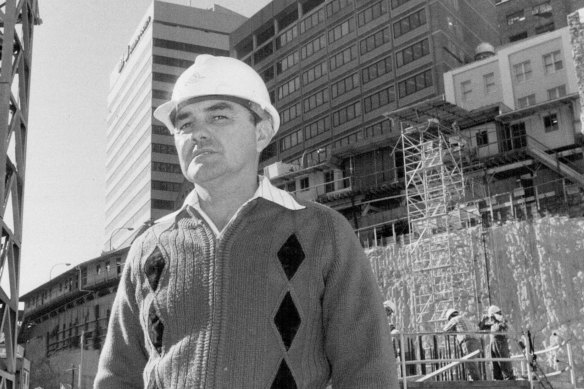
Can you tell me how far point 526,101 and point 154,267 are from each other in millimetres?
44155

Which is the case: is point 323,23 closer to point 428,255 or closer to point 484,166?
point 484,166

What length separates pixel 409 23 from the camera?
5275 cm

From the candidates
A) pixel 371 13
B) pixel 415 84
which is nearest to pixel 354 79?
pixel 371 13

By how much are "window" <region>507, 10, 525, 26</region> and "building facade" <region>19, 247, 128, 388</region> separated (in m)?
40.3

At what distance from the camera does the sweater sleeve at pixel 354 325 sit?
2365mm

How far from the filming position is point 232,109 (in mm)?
2676

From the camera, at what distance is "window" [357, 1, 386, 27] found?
182 feet

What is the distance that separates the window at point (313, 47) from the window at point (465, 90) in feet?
56.5

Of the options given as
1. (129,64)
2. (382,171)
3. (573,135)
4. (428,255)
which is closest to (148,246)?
(428,255)

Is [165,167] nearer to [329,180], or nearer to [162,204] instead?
[162,204]

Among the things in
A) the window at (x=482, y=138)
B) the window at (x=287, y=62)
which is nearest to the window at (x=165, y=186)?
the window at (x=287, y=62)

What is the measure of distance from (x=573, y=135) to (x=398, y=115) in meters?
9.83

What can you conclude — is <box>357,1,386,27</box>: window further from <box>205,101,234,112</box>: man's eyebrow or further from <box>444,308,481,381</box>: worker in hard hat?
<box>205,101,234,112</box>: man's eyebrow

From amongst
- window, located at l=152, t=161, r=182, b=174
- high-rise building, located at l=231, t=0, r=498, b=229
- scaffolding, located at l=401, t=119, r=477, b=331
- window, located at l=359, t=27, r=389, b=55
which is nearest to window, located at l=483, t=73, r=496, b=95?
high-rise building, located at l=231, t=0, r=498, b=229
